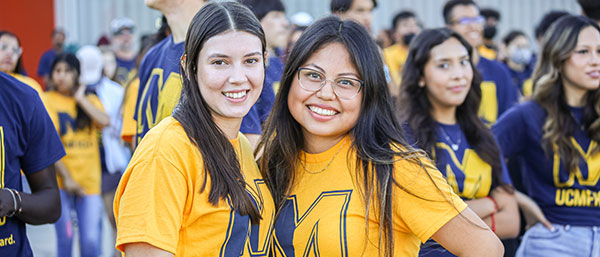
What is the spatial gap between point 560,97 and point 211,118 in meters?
2.41

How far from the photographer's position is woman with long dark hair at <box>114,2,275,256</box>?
190cm

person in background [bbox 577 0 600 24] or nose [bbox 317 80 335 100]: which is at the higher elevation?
person in background [bbox 577 0 600 24]

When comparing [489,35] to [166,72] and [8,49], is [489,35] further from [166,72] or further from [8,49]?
[166,72]

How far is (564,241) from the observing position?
342cm

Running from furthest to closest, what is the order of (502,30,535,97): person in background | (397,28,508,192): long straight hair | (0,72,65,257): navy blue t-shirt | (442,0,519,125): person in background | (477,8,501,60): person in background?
(502,30,535,97): person in background
(477,8,501,60): person in background
(442,0,519,125): person in background
(397,28,508,192): long straight hair
(0,72,65,257): navy blue t-shirt

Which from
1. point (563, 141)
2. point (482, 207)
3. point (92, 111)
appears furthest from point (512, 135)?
point (92, 111)

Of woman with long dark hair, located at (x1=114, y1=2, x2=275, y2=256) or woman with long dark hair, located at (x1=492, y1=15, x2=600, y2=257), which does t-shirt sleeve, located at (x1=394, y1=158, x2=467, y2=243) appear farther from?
woman with long dark hair, located at (x1=492, y1=15, x2=600, y2=257)

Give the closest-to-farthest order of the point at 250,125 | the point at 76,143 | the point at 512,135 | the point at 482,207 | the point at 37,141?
the point at 37,141 < the point at 250,125 < the point at 482,207 < the point at 512,135 < the point at 76,143

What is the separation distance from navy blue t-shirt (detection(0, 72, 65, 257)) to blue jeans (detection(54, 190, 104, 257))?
2757 millimetres

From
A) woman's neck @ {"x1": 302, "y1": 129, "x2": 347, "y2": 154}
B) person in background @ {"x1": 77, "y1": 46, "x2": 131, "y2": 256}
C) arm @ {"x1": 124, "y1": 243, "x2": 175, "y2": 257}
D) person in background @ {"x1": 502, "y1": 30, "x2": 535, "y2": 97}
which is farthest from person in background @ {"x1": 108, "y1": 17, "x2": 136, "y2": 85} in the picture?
arm @ {"x1": 124, "y1": 243, "x2": 175, "y2": 257}

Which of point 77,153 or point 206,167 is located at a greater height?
point 206,167

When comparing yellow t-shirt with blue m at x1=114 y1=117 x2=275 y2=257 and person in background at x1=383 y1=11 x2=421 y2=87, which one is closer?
yellow t-shirt with blue m at x1=114 y1=117 x2=275 y2=257

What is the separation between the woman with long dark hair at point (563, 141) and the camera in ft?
11.2

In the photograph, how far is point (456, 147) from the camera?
3246 millimetres
